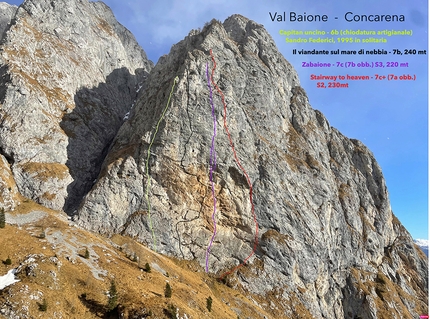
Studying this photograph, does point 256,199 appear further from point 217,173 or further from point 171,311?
→ point 171,311

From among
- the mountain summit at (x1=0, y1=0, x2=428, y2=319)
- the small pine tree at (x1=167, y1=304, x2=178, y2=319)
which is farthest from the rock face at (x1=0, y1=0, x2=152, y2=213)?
the small pine tree at (x1=167, y1=304, x2=178, y2=319)

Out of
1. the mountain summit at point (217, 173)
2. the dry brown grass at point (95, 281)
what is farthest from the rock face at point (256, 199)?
the dry brown grass at point (95, 281)

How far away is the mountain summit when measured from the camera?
50.8 meters

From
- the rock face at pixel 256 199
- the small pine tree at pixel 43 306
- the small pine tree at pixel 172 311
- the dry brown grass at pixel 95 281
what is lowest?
the small pine tree at pixel 43 306

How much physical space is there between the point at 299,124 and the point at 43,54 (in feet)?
261

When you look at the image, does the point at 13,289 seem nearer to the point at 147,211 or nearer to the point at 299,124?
the point at 147,211

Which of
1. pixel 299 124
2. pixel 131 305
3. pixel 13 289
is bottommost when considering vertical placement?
pixel 13 289

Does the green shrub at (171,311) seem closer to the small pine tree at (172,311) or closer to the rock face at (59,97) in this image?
the small pine tree at (172,311)

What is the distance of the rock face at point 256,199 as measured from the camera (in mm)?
50688

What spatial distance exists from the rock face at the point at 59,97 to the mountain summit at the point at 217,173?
37 cm

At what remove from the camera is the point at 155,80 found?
7969 centimetres

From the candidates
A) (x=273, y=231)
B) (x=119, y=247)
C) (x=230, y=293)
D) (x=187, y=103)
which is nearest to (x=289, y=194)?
(x=273, y=231)

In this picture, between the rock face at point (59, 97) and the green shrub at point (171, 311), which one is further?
the rock face at point (59, 97)

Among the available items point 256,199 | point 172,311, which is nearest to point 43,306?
point 172,311
